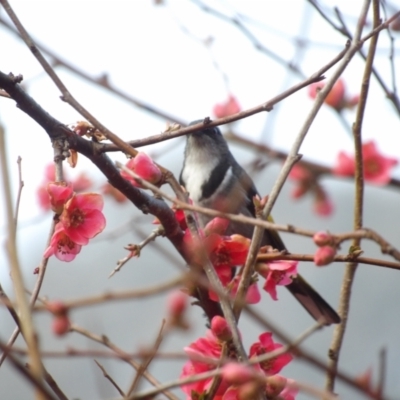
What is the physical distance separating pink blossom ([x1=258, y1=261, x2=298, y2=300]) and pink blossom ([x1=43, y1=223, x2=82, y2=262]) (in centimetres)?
49

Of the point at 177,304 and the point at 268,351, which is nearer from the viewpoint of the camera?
the point at 177,304

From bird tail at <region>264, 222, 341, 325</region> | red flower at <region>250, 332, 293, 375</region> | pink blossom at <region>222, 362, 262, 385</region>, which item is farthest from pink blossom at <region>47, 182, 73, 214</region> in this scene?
bird tail at <region>264, 222, 341, 325</region>

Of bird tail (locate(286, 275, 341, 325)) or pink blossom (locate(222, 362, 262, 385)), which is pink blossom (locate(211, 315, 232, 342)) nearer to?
pink blossom (locate(222, 362, 262, 385))

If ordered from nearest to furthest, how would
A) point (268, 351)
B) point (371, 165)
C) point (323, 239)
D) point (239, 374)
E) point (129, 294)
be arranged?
point (129, 294) → point (239, 374) → point (323, 239) → point (268, 351) → point (371, 165)

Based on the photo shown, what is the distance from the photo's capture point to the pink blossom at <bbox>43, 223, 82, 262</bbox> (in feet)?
5.91

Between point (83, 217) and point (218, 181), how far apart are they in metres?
2.39

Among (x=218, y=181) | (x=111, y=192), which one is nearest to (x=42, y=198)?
(x=111, y=192)

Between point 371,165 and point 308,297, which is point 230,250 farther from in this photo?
point 371,165

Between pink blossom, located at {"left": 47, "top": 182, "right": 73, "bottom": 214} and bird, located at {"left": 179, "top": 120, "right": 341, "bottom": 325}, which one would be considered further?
bird, located at {"left": 179, "top": 120, "right": 341, "bottom": 325}

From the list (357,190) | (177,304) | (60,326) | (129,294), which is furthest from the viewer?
(357,190)

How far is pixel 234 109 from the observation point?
414 cm

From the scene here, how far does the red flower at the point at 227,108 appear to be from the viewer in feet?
13.5

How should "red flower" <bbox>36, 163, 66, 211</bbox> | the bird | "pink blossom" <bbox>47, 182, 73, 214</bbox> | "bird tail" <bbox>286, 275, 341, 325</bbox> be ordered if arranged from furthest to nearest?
1. "red flower" <bbox>36, 163, 66, 211</bbox>
2. the bird
3. "bird tail" <bbox>286, 275, 341, 325</bbox>
4. "pink blossom" <bbox>47, 182, 73, 214</bbox>

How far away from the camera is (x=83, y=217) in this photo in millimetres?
1854
